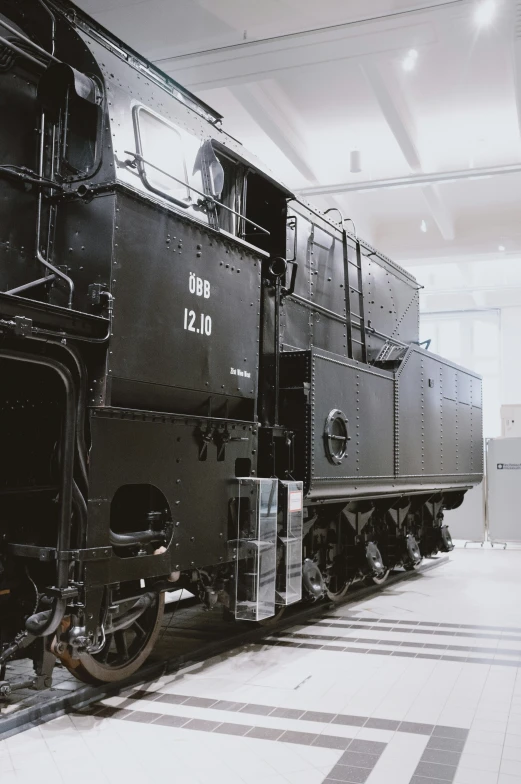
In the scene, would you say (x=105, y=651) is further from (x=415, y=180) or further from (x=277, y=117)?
(x=415, y=180)

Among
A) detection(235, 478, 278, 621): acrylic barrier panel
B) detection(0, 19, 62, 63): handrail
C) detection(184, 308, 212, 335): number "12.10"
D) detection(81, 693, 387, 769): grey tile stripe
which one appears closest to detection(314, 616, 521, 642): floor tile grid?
detection(235, 478, 278, 621): acrylic barrier panel

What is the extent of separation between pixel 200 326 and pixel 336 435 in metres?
2.20

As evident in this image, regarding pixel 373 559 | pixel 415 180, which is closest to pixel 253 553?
pixel 373 559

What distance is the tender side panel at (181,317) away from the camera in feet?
13.4

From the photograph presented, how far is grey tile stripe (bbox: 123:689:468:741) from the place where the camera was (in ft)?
13.1

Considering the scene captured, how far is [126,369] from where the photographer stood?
4.05 meters

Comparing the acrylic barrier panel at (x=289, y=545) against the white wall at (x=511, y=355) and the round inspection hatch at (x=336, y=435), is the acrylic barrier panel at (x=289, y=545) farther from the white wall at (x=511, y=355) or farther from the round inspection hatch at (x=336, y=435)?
the white wall at (x=511, y=355)

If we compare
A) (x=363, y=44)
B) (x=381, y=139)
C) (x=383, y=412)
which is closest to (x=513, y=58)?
(x=363, y=44)

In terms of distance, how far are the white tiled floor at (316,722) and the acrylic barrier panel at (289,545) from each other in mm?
445

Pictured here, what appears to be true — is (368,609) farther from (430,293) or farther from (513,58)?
(430,293)

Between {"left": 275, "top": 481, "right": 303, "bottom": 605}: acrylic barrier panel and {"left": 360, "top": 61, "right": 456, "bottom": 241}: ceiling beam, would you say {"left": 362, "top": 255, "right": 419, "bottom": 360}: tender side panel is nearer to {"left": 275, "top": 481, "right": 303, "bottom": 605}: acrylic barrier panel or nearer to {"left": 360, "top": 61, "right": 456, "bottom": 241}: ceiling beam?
{"left": 360, "top": 61, "right": 456, "bottom": 241}: ceiling beam

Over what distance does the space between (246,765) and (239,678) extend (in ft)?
4.69

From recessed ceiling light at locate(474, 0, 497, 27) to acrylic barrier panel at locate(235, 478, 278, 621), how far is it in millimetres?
5654

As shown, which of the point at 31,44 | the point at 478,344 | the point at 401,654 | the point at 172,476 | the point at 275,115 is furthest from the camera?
the point at 478,344
